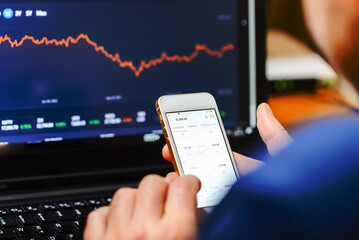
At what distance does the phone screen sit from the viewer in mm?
605

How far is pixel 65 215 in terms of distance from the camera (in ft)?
2.29

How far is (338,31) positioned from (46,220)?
47cm

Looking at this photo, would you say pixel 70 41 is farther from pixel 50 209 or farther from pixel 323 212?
pixel 323 212

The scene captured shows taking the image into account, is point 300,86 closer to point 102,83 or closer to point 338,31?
point 102,83

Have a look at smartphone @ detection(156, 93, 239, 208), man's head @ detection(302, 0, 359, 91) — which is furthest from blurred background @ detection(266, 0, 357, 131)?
man's head @ detection(302, 0, 359, 91)

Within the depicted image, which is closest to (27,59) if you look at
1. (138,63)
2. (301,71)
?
(138,63)

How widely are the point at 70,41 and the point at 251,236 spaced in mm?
521

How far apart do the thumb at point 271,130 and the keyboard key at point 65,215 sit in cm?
30

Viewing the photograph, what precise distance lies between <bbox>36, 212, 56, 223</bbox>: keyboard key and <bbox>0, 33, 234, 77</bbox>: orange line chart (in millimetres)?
260

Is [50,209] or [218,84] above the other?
[218,84]

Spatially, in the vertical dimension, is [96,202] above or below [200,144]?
below

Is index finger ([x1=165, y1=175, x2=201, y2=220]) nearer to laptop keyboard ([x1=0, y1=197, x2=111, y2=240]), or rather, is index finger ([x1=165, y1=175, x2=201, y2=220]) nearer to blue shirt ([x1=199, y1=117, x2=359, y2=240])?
blue shirt ([x1=199, y1=117, x2=359, y2=240])

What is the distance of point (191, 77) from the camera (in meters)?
0.84

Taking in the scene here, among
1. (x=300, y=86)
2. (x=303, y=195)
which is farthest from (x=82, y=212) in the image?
(x=300, y=86)
